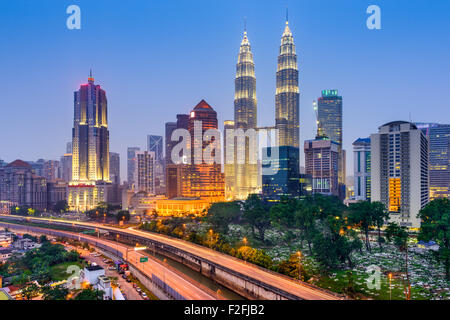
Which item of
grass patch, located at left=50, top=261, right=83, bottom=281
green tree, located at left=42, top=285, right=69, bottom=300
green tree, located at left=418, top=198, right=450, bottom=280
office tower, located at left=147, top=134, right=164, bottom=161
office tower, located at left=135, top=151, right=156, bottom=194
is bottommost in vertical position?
grass patch, located at left=50, top=261, right=83, bottom=281

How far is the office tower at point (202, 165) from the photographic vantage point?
253 ft

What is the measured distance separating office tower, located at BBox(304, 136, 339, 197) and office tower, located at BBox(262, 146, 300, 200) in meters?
16.9

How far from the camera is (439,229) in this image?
23125 mm

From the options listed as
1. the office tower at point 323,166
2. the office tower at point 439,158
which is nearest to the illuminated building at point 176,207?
the office tower at point 323,166

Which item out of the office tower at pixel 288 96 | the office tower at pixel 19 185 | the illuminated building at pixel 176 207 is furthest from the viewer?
the office tower at pixel 288 96

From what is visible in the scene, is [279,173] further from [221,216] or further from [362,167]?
[221,216]

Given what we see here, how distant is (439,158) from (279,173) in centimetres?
4535

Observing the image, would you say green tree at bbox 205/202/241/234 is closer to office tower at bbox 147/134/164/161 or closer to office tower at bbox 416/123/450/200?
office tower at bbox 416/123/450/200

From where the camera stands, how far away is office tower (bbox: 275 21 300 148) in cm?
11394

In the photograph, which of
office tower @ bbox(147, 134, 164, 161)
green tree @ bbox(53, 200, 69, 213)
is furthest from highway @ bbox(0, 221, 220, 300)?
office tower @ bbox(147, 134, 164, 161)

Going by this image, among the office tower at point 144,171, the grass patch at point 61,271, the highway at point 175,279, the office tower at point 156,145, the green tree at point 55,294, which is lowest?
the grass patch at point 61,271

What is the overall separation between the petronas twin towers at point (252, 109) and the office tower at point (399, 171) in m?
67.4

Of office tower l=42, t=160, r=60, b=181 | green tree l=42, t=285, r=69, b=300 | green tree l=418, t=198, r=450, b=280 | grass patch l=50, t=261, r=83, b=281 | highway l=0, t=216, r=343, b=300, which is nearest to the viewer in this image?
highway l=0, t=216, r=343, b=300

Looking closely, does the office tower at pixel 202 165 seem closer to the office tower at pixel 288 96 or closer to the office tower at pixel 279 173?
the office tower at pixel 279 173
